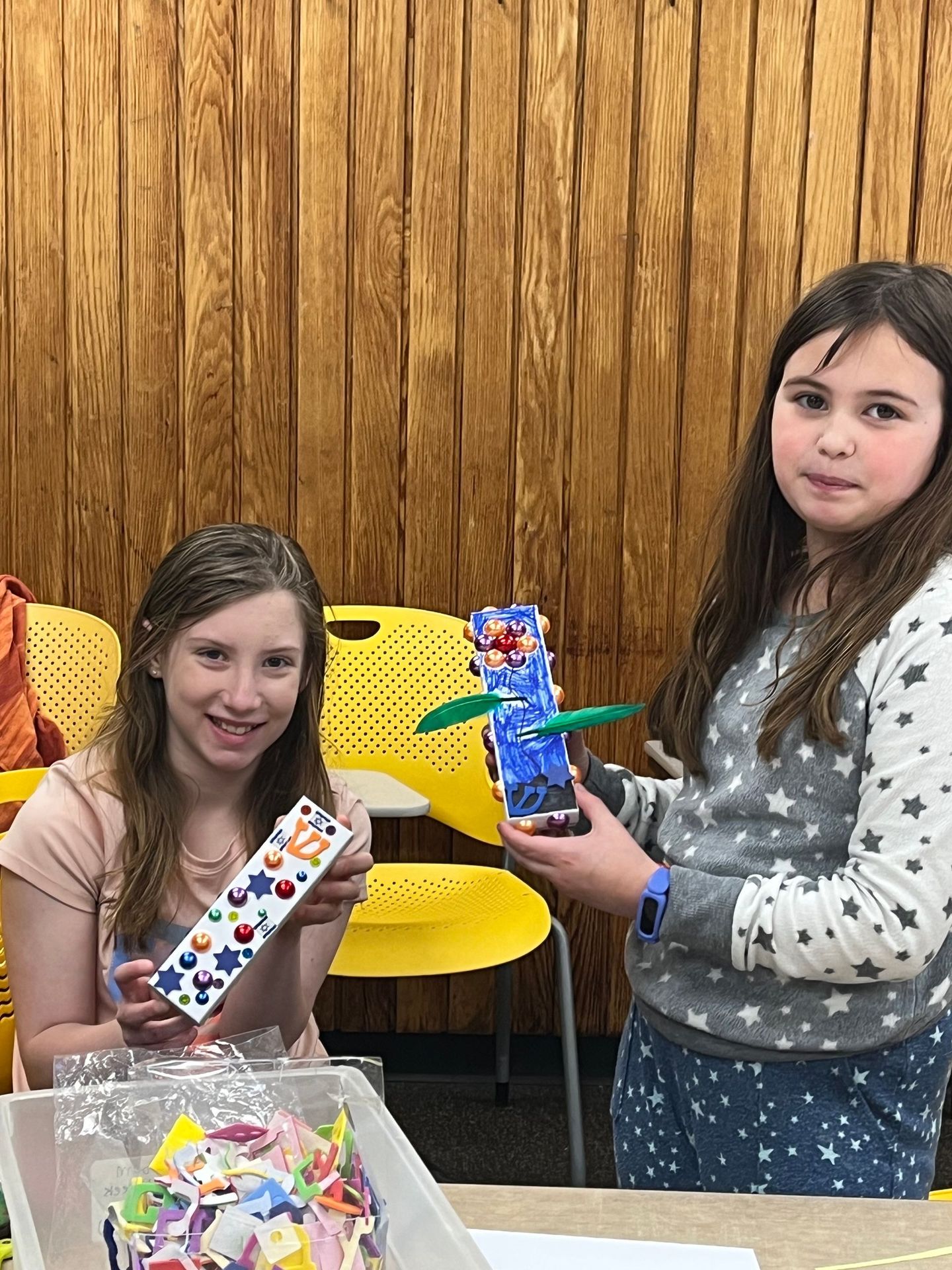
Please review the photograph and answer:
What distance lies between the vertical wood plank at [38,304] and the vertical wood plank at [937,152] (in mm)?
1813

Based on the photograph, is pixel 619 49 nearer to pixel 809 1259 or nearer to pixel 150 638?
pixel 150 638

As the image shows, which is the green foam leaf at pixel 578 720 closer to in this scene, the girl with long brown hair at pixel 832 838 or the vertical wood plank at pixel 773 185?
the girl with long brown hair at pixel 832 838

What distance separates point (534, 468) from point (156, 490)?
2.70ft

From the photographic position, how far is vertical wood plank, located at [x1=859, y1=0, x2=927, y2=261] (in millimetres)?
2654

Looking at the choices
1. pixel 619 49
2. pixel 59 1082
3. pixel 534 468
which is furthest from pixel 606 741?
pixel 59 1082

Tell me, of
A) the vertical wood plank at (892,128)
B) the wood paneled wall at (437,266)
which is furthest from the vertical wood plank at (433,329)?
the vertical wood plank at (892,128)

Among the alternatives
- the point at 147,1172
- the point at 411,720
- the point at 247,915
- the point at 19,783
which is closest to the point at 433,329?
the point at 411,720

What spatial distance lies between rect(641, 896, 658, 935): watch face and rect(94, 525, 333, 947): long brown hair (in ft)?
1.49

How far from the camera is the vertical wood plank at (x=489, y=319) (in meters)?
2.65

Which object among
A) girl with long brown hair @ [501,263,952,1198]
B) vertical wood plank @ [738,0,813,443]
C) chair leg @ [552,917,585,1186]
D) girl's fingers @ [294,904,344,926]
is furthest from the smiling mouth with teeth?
vertical wood plank @ [738,0,813,443]

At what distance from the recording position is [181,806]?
4.72 ft

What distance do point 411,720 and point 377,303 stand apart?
889 mm

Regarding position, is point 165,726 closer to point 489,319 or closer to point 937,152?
point 489,319

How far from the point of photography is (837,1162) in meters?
1.18
